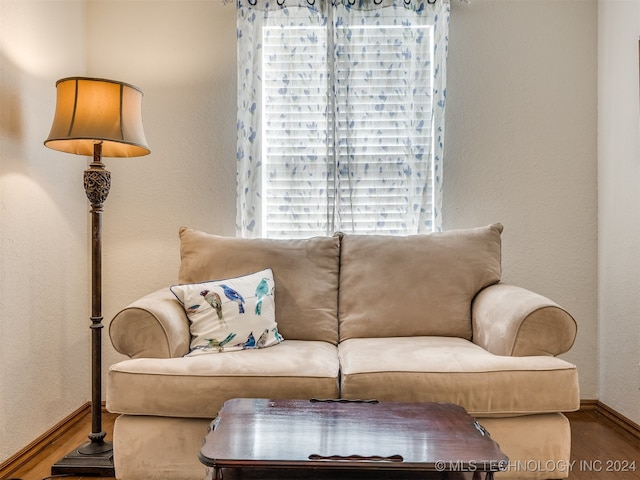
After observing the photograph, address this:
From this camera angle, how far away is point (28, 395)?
2.22 metres

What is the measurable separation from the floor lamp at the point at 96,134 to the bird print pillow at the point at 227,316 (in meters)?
0.43

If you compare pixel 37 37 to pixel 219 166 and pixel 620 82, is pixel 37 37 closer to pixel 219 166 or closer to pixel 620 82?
pixel 219 166

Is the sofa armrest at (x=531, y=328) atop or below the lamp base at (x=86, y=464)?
atop

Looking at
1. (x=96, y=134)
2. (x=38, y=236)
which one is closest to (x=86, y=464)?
(x=38, y=236)

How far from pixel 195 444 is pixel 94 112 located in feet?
4.40

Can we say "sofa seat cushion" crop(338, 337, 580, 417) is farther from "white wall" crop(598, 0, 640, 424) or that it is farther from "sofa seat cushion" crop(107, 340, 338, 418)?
"white wall" crop(598, 0, 640, 424)

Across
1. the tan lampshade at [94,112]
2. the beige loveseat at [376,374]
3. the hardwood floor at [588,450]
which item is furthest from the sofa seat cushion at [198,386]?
the tan lampshade at [94,112]

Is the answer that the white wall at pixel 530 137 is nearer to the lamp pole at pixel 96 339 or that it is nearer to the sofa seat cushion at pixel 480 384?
the sofa seat cushion at pixel 480 384

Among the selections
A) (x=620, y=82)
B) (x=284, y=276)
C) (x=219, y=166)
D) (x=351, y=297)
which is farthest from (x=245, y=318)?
(x=620, y=82)

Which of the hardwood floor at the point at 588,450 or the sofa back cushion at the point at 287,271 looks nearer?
the hardwood floor at the point at 588,450

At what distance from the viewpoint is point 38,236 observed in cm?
229

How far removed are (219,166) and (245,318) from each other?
1075mm

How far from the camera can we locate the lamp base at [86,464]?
2043mm

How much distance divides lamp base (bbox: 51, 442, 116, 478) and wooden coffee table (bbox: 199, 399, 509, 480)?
34.3 inches
